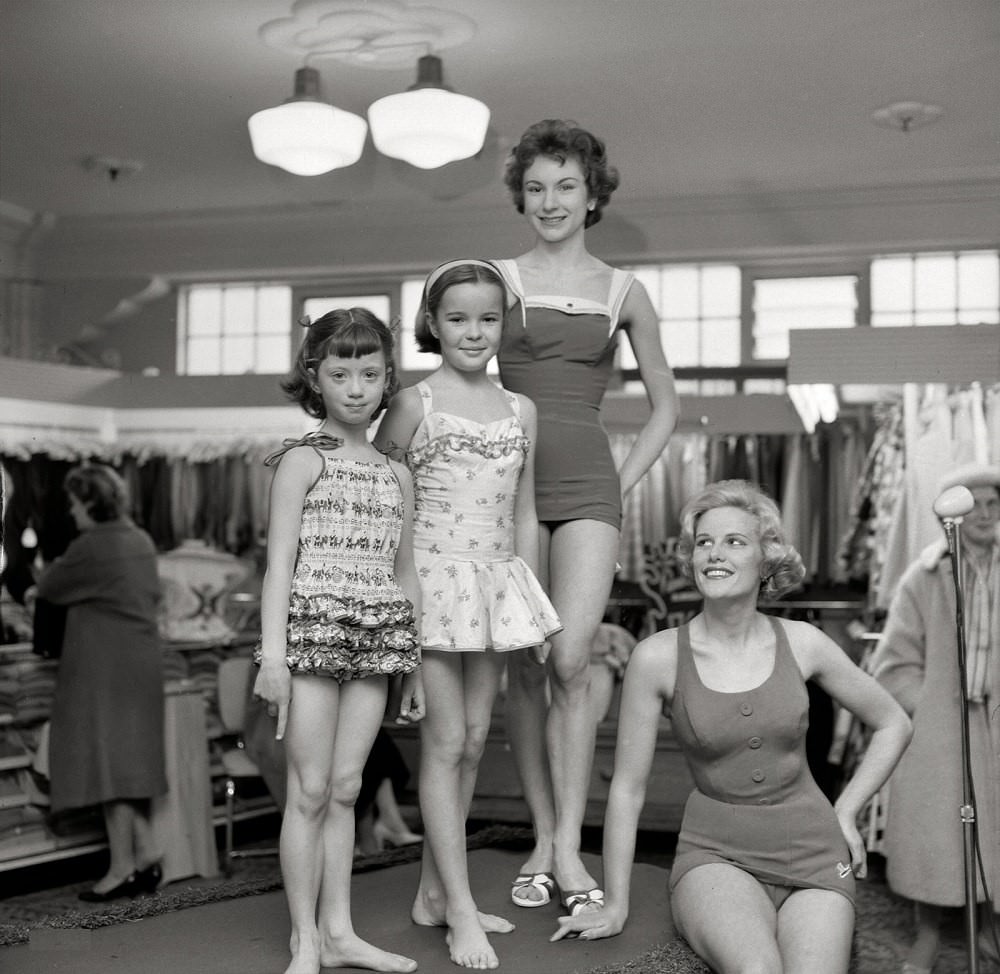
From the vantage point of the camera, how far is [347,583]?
7.93 feet

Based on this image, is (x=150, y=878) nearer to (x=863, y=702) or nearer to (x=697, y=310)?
(x=697, y=310)

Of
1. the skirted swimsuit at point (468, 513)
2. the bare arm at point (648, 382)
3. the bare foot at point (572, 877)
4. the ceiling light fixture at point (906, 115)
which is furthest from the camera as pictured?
the ceiling light fixture at point (906, 115)

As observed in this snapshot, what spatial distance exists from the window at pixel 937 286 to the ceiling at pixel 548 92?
25cm

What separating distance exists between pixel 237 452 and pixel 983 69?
3.20m

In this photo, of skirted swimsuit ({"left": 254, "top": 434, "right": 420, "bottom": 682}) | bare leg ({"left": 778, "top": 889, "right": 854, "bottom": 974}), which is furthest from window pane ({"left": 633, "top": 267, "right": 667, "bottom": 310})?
bare leg ({"left": 778, "top": 889, "right": 854, "bottom": 974})

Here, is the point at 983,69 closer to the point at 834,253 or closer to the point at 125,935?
the point at 834,253

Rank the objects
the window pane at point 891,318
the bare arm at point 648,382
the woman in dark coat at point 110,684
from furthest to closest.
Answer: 1. the woman in dark coat at point 110,684
2. the window pane at point 891,318
3. the bare arm at point 648,382

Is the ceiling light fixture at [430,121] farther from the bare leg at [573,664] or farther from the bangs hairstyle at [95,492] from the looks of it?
the bare leg at [573,664]

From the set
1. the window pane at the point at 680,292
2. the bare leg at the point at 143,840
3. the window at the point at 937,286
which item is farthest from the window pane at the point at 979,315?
the bare leg at the point at 143,840

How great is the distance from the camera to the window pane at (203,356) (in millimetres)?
4559

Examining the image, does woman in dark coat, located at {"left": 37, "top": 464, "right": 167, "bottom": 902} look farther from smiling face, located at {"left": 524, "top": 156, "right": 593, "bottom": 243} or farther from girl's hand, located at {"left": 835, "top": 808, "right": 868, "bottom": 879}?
Result: girl's hand, located at {"left": 835, "top": 808, "right": 868, "bottom": 879}

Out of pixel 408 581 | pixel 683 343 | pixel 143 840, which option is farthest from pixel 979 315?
pixel 143 840

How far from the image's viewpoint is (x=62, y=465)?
212 inches

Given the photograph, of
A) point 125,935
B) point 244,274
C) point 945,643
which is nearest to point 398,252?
point 244,274
